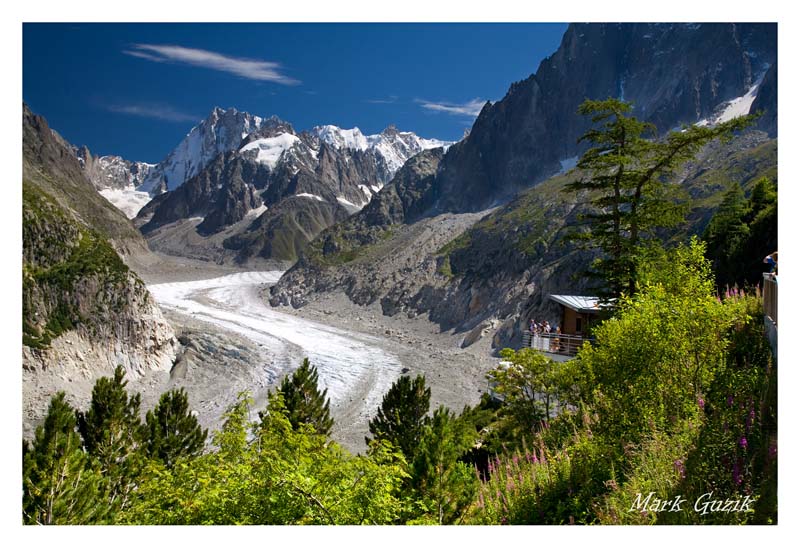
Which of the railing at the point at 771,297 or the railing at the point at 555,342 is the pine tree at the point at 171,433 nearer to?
the railing at the point at 555,342

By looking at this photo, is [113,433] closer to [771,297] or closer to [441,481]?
[441,481]

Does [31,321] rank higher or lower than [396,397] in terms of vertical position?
higher

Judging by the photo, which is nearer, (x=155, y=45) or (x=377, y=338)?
(x=155, y=45)

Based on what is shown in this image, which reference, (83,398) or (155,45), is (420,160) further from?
(155,45)

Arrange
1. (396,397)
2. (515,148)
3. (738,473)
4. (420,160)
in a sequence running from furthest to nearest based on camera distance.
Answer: (420,160) → (515,148) → (396,397) → (738,473)

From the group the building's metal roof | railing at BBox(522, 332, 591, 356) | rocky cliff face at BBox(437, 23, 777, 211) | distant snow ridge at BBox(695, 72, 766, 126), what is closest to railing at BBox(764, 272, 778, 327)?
railing at BBox(522, 332, 591, 356)

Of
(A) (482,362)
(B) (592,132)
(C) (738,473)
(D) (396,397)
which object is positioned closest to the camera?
(C) (738,473)

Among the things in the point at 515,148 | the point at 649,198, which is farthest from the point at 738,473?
the point at 515,148

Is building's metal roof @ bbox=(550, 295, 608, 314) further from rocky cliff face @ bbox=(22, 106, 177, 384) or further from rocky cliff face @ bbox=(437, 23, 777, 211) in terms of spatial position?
rocky cliff face @ bbox=(437, 23, 777, 211)
